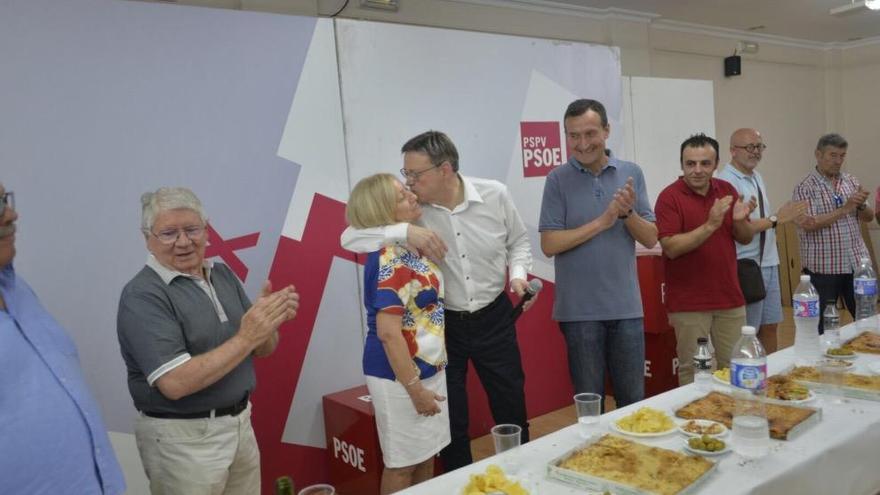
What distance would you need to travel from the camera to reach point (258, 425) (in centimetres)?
267

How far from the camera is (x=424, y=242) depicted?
6.32ft

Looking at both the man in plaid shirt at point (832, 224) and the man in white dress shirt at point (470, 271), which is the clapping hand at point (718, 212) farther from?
the man in plaid shirt at point (832, 224)

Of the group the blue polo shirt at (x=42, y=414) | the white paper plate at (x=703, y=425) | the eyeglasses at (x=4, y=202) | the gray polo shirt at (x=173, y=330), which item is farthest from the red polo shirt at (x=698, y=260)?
the eyeglasses at (x=4, y=202)

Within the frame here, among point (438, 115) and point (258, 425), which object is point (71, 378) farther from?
point (438, 115)

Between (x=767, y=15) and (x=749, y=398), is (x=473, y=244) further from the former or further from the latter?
(x=767, y=15)

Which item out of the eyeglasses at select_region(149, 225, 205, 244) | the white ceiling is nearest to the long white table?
the eyeglasses at select_region(149, 225, 205, 244)

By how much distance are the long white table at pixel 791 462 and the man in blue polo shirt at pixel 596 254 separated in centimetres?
65

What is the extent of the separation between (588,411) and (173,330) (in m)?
1.11

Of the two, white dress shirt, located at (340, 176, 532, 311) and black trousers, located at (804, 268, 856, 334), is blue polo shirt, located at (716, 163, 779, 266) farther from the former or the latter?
white dress shirt, located at (340, 176, 532, 311)

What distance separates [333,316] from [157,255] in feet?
4.32

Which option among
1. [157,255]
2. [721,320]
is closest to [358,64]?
[157,255]

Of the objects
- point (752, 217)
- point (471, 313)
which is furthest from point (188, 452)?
point (752, 217)

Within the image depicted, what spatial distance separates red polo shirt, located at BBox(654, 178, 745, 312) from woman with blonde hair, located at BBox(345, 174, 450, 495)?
133 centimetres

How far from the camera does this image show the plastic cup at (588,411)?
1630 mm
